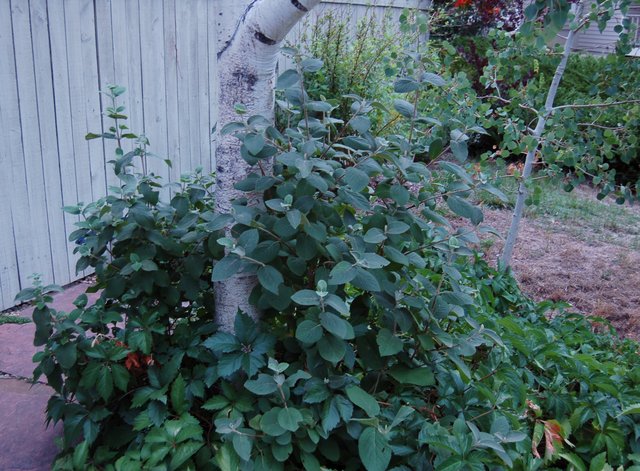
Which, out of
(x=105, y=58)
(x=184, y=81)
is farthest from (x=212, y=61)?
(x=105, y=58)

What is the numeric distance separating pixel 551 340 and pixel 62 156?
297 cm

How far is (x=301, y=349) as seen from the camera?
2.03 m

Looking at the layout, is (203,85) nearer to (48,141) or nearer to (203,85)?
(203,85)

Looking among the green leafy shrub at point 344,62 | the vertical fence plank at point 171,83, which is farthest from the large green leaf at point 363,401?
the green leafy shrub at point 344,62

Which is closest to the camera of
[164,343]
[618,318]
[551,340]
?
[164,343]

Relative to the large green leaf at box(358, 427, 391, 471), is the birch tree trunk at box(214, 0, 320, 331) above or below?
above

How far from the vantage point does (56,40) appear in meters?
3.64

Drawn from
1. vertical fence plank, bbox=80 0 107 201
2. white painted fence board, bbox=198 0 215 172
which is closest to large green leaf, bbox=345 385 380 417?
vertical fence plank, bbox=80 0 107 201

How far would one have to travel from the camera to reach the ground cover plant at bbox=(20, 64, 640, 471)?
1743 mm

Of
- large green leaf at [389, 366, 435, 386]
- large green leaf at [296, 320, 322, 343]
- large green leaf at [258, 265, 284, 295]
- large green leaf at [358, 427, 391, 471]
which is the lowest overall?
large green leaf at [358, 427, 391, 471]

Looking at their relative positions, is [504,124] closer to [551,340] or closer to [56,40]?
[551,340]

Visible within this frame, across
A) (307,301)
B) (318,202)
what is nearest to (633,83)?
(318,202)

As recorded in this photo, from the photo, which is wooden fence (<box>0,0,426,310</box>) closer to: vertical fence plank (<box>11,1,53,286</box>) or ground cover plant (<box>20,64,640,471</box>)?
vertical fence plank (<box>11,1,53,286</box>)

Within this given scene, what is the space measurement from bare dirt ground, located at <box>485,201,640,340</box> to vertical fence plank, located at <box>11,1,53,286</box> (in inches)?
132
